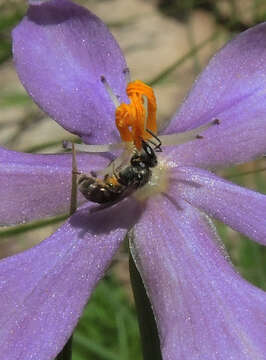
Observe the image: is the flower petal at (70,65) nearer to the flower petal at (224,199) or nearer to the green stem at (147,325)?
the flower petal at (224,199)

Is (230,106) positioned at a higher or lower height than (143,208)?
higher

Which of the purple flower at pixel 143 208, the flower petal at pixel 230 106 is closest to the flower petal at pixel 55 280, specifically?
the purple flower at pixel 143 208

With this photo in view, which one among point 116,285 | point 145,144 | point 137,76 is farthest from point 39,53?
point 137,76

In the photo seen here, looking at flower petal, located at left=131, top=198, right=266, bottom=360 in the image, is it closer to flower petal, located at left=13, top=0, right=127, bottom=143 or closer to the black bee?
the black bee

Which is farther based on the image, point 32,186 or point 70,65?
point 70,65

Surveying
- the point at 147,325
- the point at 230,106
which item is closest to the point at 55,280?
the point at 147,325

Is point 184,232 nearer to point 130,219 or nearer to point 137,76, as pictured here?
point 130,219

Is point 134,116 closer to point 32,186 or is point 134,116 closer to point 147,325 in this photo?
point 32,186
